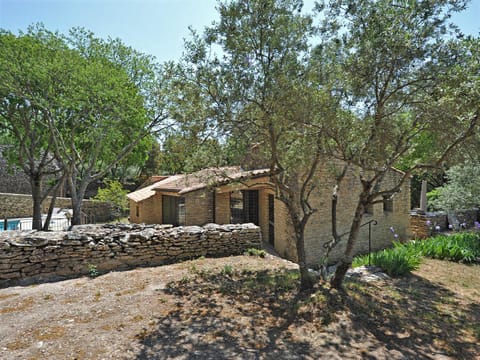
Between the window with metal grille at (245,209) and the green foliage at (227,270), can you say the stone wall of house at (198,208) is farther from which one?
the green foliage at (227,270)

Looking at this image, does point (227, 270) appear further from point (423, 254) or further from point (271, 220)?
point (423, 254)

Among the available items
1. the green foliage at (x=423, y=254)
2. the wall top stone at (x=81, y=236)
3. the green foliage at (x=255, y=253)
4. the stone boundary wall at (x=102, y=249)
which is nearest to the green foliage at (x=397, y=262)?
the green foliage at (x=423, y=254)

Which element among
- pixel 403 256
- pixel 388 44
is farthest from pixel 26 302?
pixel 403 256

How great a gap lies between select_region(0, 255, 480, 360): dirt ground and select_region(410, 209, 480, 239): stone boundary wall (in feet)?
23.1

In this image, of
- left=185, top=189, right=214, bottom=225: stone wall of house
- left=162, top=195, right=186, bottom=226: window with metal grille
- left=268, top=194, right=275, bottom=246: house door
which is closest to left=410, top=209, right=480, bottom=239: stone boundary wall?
left=268, top=194, right=275, bottom=246: house door

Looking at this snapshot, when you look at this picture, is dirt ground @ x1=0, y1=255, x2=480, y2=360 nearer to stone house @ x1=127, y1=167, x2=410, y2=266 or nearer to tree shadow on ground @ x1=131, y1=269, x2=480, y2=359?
tree shadow on ground @ x1=131, y1=269, x2=480, y2=359

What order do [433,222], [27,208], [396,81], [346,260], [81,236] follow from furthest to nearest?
[27,208]
[433,222]
[81,236]
[346,260]
[396,81]

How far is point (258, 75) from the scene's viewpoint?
5.05m

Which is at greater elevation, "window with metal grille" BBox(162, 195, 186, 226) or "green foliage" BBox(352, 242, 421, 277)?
"window with metal grille" BBox(162, 195, 186, 226)

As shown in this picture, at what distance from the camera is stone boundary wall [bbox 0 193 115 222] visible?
2239 centimetres

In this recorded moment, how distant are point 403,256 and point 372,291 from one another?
2889mm

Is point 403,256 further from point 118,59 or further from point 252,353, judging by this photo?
point 118,59

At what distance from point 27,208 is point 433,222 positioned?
30.9 metres

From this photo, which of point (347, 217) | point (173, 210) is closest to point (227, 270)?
point (347, 217)
